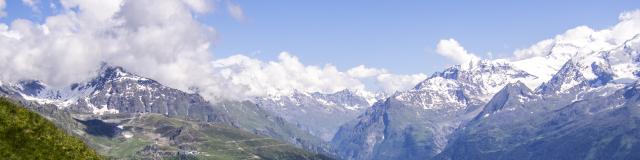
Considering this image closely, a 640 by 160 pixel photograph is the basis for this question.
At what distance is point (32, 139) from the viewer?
273 ft

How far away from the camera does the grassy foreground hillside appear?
8131cm

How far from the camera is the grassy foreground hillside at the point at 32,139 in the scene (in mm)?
81312

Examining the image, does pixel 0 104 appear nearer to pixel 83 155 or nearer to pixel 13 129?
pixel 13 129

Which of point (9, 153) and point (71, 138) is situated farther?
point (71, 138)

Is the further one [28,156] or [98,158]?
[98,158]

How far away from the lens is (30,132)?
8375 cm

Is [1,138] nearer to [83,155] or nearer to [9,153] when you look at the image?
[9,153]

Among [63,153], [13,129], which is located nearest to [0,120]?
[13,129]

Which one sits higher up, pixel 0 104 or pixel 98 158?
pixel 0 104

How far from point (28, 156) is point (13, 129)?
393 centimetres

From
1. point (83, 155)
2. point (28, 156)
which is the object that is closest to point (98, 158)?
point (83, 155)

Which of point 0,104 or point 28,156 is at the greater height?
point 0,104

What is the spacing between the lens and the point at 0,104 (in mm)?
83500

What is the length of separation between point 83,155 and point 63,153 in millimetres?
2043
